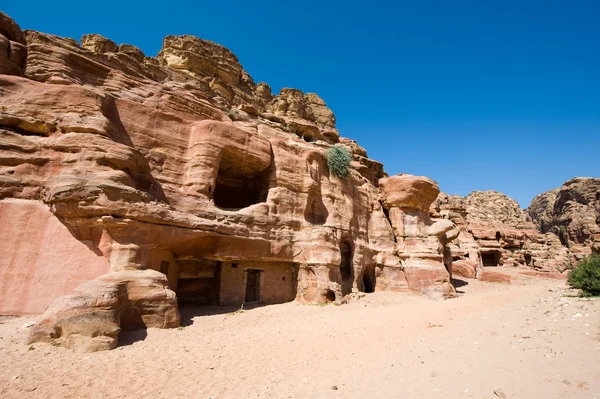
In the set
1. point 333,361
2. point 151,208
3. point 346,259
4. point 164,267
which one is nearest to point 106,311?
point 151,208

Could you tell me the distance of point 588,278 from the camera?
13719 millimetres

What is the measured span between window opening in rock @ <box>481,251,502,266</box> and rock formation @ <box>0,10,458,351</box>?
1973 cm

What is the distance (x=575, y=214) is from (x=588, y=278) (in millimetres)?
45236

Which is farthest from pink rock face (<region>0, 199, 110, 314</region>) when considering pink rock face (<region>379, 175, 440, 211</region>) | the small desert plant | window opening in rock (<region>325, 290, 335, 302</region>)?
pink rock face (<region>379, 175, 440, 211</region>)

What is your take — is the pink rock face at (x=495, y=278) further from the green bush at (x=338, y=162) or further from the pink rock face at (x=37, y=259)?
the pink rock face at (x=37, y=259)

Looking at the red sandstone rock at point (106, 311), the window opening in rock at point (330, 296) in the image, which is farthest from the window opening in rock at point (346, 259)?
the red sandstone rock at point (106, 311)

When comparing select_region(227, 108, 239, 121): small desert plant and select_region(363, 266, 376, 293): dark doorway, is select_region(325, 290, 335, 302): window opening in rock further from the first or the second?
select_region(227, 108, 239, 121): small desert plant

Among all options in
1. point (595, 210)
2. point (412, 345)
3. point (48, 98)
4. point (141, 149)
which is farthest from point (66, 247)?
point (595, 210)

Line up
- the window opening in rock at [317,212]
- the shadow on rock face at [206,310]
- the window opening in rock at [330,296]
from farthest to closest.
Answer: the window opening in rock at [317,212] < the window opening in rock at [330,296] < the shadow on rock face at [206,310]

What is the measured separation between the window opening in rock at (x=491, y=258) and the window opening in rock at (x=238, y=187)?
104 ft

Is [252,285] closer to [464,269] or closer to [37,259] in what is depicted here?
[37,259]

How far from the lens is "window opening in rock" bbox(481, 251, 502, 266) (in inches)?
1442

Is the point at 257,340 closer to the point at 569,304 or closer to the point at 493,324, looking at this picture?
the point at 493,324

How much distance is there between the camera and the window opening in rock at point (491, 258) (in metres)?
36.6
